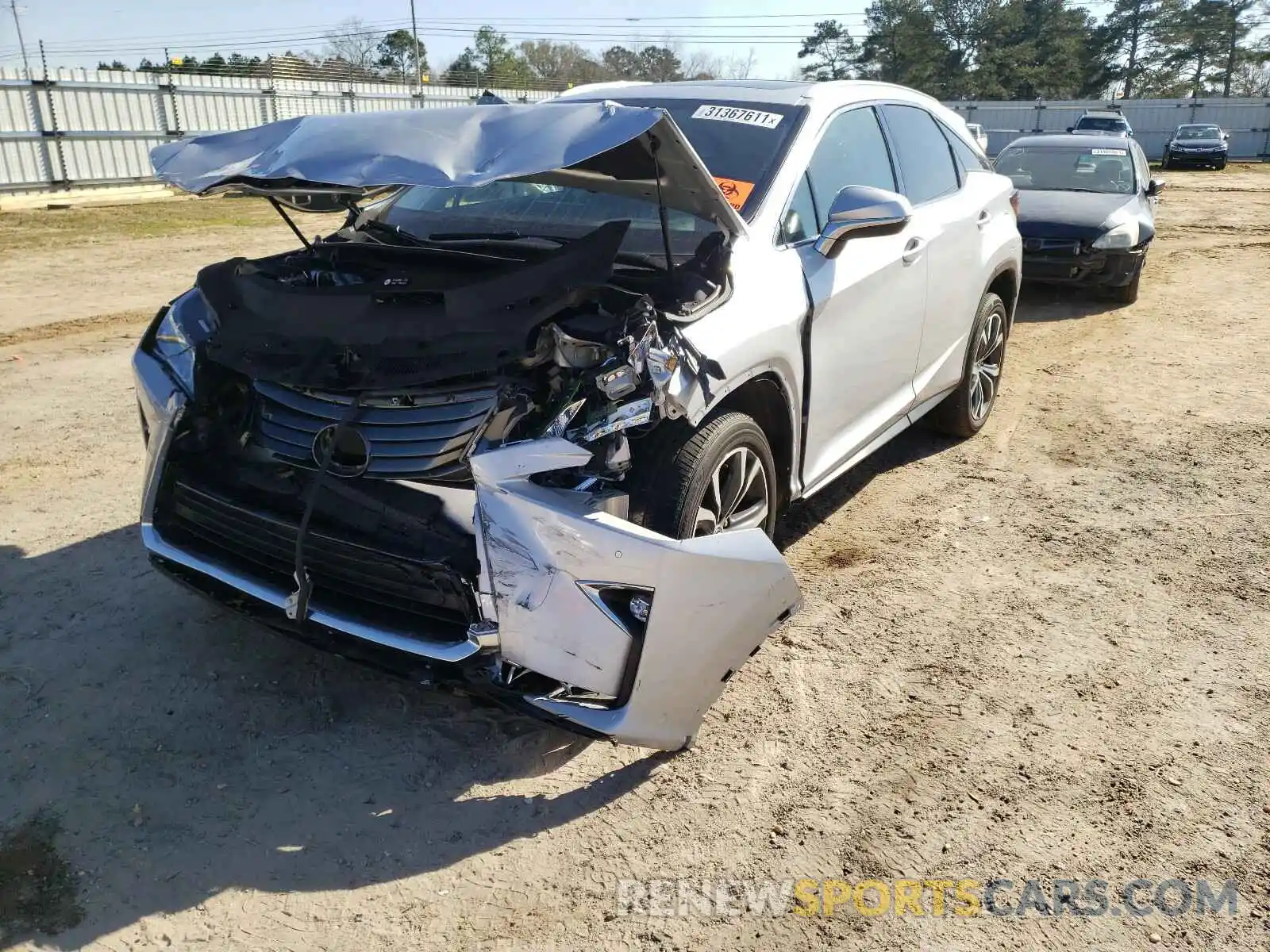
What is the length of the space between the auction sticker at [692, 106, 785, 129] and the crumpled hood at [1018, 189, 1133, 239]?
5885 mm

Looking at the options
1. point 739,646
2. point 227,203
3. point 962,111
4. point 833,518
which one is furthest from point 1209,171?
point 739,646

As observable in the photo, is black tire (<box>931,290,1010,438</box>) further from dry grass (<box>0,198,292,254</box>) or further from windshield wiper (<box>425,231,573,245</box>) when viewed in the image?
dry grass (<box>0,198,292,254</box>)

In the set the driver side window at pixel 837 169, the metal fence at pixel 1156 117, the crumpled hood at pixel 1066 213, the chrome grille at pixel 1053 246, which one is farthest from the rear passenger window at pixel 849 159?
the metal fence at pixel 1156 117

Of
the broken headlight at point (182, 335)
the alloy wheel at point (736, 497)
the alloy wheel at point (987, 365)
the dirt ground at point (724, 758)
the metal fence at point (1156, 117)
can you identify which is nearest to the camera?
the dirt ground at point (724, 758)

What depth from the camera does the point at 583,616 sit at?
2514mm

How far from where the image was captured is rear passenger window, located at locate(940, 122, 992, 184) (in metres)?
5.28

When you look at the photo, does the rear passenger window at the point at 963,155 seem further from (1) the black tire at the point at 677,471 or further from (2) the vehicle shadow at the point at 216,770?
(2) the vehicle shadow at the point at 216,770

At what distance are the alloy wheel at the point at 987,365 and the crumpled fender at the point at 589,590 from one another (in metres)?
3.40

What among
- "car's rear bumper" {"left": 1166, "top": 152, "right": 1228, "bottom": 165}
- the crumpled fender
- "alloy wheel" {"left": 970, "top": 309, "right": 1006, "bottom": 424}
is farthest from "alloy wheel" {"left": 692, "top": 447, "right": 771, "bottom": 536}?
"car's rear bumper" {"left": 1166, "top": 152, "right": 1228, "bottom": 165}

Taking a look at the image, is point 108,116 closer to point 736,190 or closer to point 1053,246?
point 1053,246

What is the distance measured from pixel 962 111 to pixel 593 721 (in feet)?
153

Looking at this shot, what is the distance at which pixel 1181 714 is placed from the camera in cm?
323

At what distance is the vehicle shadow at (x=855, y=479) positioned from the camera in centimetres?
455

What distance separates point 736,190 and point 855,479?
6.71 ft
